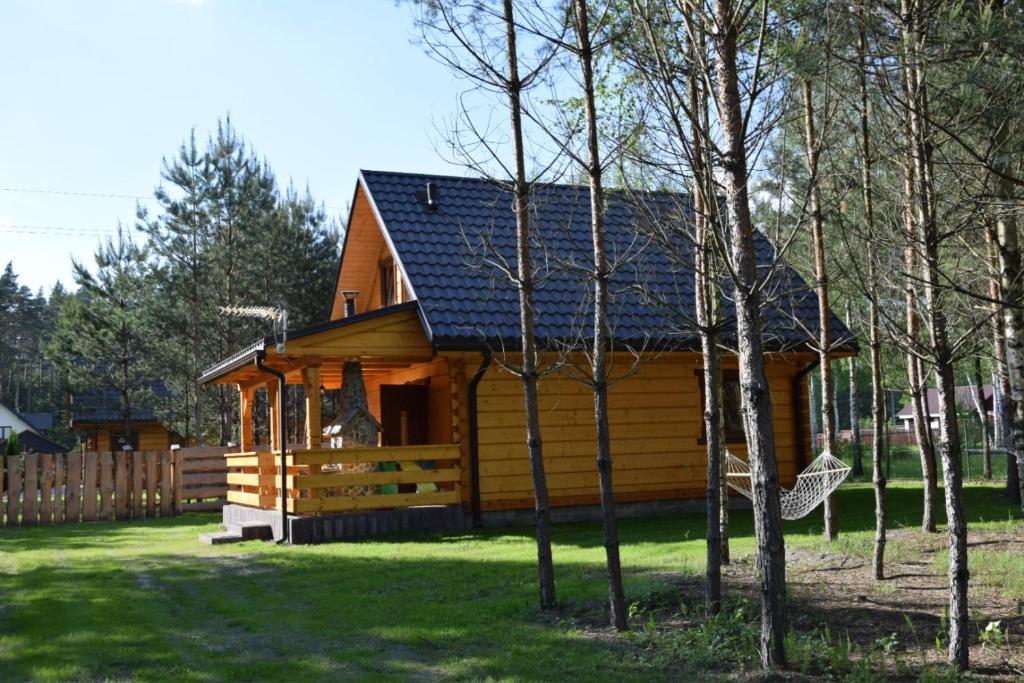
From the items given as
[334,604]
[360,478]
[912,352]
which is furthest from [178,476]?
[912,352]

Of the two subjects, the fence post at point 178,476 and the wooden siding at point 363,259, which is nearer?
the wooden siding at point 363,259

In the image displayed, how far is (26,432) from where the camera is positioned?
40.2 metres

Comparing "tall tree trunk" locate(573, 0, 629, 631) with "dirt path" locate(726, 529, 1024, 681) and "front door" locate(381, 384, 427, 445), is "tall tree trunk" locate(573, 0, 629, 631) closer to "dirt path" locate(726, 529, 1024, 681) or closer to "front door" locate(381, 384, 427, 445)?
"dirt path" locate(726, 529, 1024, 681)

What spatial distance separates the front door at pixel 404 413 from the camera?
48.1 feet

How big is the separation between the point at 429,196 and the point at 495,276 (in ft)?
6.75

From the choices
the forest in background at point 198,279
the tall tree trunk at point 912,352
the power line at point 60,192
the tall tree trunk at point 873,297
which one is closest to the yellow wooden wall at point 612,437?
the tall tree trunk at point 912,352

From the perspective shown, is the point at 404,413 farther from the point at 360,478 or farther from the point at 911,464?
the point at 911,464

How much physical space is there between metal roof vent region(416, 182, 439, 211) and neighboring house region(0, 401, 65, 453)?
1724 cm

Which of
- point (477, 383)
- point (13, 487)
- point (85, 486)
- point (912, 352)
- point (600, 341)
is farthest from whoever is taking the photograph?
point (85, 486)

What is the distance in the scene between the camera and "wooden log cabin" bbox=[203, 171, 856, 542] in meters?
12.3

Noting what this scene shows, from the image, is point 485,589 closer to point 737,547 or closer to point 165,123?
point 737,547

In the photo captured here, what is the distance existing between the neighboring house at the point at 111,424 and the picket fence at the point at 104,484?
15530 mm

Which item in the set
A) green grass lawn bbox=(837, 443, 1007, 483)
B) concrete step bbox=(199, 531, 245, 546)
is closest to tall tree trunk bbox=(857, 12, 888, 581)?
concrete step bbox=(199, 531, 245, 546)

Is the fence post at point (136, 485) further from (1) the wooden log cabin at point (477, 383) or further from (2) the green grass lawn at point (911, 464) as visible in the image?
(2) the green grass lawn at point (911, 464)
